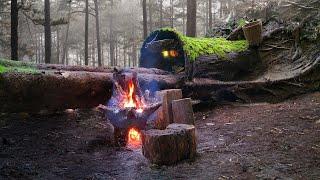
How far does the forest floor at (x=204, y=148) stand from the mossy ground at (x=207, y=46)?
7.46 ft

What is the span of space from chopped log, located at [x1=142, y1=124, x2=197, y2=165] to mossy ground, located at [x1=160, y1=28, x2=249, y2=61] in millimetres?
Result: 5341

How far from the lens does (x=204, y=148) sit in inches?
274

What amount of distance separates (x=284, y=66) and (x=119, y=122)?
7588 millimetres

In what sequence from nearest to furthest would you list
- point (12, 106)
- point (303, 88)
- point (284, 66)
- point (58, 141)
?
point (12, 106) → point (58, 141) → point (303, 88) → point (284, 66)

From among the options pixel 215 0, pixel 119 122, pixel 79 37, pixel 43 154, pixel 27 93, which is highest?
pixel 215 0

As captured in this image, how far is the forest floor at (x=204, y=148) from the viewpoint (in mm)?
5480

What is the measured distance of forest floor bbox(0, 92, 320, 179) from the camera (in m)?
5.48

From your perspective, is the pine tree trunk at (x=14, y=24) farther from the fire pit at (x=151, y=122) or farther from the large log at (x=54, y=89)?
the fire pit at (x=151, y=122)

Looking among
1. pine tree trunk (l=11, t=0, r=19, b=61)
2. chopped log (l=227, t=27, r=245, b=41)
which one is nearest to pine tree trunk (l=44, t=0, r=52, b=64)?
pine tree trunk (l=11, t=0, r=19, b=61)

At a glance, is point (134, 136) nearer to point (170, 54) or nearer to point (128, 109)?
point (128, 109)

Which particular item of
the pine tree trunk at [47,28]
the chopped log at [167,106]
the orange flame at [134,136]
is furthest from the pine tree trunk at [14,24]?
the chopped log at [167,106]

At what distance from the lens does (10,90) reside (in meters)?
6.62

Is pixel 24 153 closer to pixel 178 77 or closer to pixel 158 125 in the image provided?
pixel 158 125

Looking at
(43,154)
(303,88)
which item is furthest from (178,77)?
(43,154)
